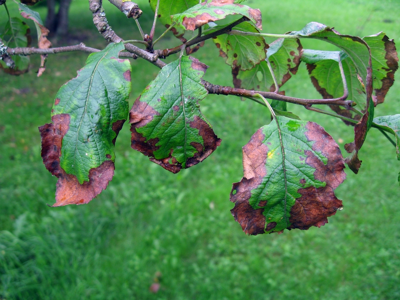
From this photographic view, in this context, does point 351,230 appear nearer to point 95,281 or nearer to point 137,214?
point 137,214

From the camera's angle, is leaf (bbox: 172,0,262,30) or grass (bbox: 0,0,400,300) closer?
leaf (bbox: 172,0,262,30)

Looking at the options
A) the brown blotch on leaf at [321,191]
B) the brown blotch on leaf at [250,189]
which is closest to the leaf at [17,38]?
the brown blotch on leaf at [250,189]

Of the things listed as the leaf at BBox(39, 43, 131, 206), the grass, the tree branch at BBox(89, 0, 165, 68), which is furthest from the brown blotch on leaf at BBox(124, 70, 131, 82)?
the grass

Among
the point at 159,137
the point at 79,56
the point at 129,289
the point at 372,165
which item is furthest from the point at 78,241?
the point at 79,56

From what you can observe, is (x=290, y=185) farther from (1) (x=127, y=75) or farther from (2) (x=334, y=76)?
(2) (x=334, y=76)

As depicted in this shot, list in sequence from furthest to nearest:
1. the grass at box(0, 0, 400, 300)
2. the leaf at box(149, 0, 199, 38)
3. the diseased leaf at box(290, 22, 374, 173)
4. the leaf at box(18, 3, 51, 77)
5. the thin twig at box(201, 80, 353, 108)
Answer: the grass at box(0, 0, 400, 300)
the leaf at box(18, 3, 51, 77)
the leaf at box(149, 0, 199, 38)
the thin twig at box(201, 80, 353, 108)
the diseased leaf at box(290, 22, 374, 173)

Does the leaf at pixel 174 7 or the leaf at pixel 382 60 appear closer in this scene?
the leaf at pixel 382 60

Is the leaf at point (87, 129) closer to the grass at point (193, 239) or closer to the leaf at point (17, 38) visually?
the leaf at point (17, 38)

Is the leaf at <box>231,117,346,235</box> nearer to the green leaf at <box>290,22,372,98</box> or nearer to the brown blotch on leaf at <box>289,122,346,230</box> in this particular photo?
the brown blotch on leaf at <box>289,122,346,230</box>

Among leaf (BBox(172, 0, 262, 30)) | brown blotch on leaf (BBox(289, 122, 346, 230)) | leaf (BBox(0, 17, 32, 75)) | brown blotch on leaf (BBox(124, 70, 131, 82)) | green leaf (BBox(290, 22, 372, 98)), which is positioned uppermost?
leaf (BBox(172, 0, 262, 30))
